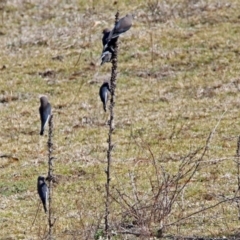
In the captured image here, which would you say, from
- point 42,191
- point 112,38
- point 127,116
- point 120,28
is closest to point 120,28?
point 120,28

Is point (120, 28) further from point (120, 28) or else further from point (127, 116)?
point (127, 116)

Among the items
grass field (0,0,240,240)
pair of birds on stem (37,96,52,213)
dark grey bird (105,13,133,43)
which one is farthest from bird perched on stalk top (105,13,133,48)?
grass field (0,0,240,240)

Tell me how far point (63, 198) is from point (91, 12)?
13235mm

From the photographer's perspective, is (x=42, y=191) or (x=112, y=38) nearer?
(x=42, y=191)

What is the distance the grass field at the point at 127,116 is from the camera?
1125cm

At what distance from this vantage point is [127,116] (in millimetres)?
18344

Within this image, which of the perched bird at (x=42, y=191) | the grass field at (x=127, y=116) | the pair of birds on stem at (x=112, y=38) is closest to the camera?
the perched bird at (x=42, y=191)

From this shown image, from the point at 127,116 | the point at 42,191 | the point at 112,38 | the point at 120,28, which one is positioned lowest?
the point at 42,191

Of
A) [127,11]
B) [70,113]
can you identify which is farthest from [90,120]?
[127,11]

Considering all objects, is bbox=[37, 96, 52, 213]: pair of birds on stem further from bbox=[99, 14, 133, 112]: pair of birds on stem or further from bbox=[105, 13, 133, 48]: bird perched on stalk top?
bbox=[105, 13, 133, 48]: bird perched on stalk top

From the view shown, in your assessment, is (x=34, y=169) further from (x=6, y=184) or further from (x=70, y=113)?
(x=70, y=113)

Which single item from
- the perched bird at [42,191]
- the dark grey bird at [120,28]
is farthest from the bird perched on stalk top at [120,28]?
the perched bird at [42,191]

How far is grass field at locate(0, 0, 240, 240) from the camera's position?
1125 centimetres

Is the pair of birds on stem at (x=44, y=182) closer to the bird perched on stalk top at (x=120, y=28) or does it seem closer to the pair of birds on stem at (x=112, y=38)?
the pair of birds on stem at (x=112, y=38)
